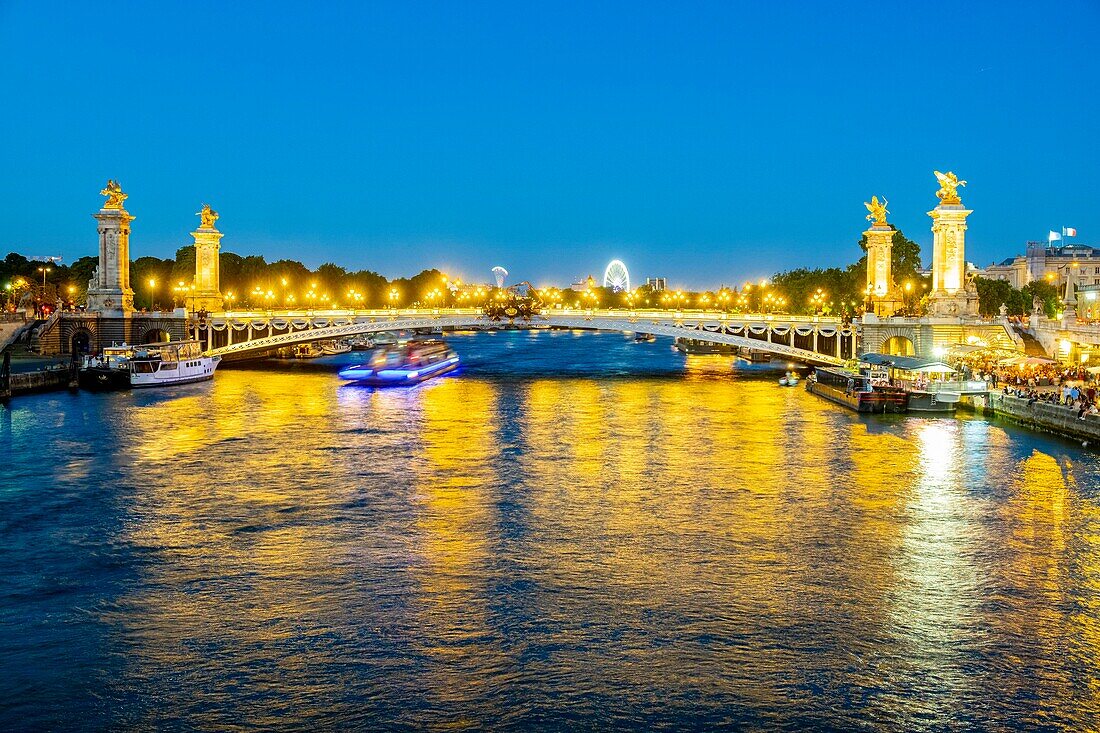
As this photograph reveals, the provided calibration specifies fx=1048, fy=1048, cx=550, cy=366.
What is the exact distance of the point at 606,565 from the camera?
1678 cm

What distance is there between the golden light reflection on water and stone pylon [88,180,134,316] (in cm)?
3099

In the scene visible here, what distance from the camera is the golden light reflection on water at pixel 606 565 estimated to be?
12.3 metres

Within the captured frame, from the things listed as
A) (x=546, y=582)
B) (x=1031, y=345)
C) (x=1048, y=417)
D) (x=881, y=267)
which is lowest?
(x=546, y=582)

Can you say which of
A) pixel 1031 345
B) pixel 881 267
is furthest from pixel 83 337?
pixel 1031 345

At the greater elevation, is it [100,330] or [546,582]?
[100,330]

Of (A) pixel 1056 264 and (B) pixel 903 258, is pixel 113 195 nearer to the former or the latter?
(B) pixel 903 258

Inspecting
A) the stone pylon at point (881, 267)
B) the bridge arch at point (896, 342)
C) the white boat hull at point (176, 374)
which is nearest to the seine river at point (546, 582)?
the white boat hull at point (176, 374)

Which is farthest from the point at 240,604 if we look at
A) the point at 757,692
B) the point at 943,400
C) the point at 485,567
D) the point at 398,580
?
the point at 943,400

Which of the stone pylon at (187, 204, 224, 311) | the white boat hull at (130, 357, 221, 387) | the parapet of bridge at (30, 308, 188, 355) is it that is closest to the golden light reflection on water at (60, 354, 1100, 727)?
the white boat hull at (130, 357, 221, 387)

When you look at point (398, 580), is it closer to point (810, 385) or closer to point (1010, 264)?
point (810, 385)

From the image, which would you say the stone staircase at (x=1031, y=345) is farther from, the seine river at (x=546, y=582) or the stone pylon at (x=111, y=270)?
the stone pylon at (x=111, y=270)

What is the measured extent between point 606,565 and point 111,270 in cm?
5071

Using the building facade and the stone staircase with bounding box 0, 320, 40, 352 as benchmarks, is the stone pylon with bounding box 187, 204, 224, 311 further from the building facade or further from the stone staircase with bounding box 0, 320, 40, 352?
the building facade

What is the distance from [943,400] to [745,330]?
18612 mm
